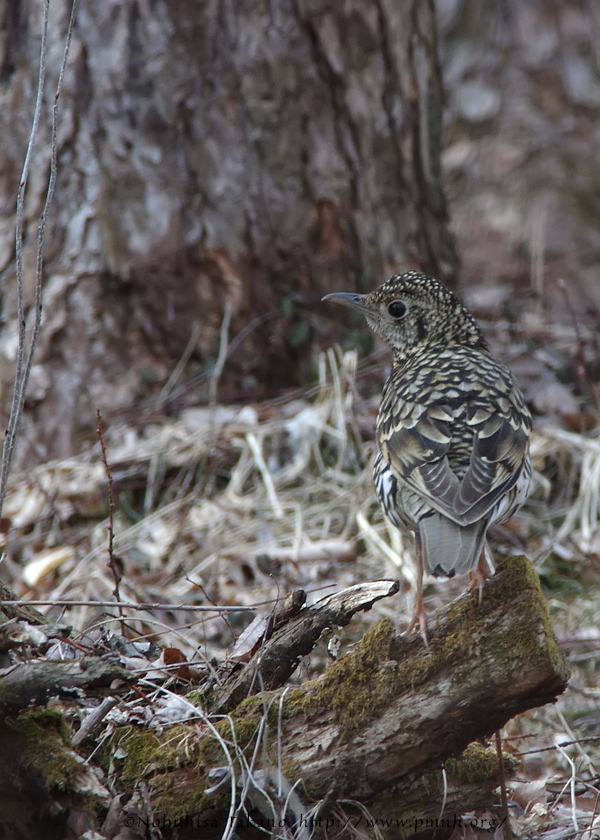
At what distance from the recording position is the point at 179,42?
5.48m

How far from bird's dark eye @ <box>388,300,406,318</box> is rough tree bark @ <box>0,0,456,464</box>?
1.75 metres

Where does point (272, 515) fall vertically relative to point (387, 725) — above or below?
below

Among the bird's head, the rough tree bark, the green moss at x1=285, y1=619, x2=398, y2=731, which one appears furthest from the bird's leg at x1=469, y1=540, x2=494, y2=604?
the rough tree bark

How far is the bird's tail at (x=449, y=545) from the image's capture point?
8.72 ft

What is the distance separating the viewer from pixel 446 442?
10.4 feet

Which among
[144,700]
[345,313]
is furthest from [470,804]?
[345,313]

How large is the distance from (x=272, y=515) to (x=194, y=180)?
201 cm

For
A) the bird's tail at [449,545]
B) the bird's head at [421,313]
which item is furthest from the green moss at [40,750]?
the bird's head at [421,313]

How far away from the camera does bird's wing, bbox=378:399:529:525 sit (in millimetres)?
2877

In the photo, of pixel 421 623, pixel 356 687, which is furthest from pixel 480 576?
pixel 356 687

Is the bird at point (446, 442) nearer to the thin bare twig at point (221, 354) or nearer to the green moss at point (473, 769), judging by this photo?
the green moss at point (473, 769)

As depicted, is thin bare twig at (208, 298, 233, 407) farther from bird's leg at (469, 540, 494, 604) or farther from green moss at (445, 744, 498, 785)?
green moss at (445, 744, 498, 785)

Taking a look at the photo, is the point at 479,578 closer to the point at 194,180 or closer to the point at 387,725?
the point at 387,725

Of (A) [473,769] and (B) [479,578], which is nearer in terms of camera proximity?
(A) [473,769]
